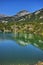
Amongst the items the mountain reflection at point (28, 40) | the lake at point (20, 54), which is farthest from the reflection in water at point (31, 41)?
the lake at point (20, 54)

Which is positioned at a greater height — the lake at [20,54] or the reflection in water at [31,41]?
the lake at [20,54]

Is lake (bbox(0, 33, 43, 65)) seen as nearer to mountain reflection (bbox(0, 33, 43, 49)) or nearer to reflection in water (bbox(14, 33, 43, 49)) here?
reflection in water (bbox(14, 33, 43, 49))

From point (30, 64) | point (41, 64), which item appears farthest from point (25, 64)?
point (41, 64)

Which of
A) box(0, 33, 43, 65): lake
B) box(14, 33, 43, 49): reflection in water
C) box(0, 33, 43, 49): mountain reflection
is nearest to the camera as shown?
box(0, 33, 43, 65): lake

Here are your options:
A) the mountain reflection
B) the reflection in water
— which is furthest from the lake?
the mountain reflection

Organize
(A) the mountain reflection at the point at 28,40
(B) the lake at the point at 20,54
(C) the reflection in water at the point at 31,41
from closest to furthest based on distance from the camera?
(B) the lake at the point at 20,54 → (C) the reflection in water at the point at 31,41 → (A) the mountain reflection at the point at 28,40

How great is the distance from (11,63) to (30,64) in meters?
3.81

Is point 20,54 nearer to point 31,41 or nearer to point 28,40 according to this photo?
point 31,41

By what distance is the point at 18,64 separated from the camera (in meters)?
36.4

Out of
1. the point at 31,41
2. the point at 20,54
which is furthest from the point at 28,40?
the point at 20,54

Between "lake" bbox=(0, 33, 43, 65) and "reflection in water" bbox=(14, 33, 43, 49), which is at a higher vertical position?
"lake" bbox=(0, 33, 43, 65)

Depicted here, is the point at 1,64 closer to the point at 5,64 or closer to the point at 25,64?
the point at 5,64

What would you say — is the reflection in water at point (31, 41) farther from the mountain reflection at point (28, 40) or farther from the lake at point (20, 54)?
the lake at point (20, 54)

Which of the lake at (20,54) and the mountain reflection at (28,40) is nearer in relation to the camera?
the lake at (20,54)
